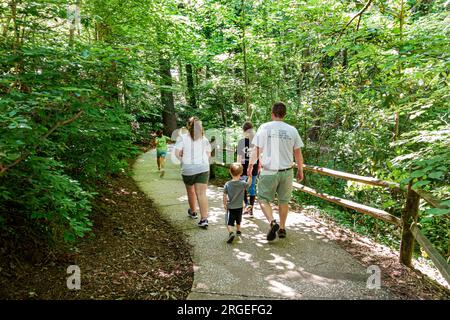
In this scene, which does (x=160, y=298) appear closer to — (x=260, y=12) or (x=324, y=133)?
(x=324, y=133)

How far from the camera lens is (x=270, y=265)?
4.06 m

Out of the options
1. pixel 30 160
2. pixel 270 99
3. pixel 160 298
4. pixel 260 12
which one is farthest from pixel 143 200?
pixel 260 12

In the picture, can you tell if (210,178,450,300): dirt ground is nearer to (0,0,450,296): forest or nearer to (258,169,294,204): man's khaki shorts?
(0,0,450,296): forest

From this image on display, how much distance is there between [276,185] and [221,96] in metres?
7.54

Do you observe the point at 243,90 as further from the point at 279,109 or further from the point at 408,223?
the point at 408,223

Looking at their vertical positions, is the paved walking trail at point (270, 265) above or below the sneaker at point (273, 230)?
below

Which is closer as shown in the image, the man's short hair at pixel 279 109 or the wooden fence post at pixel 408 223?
the wooden fence post at pixel 408 223

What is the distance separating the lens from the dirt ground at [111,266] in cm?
335

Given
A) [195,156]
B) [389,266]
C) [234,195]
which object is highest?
[195,156]

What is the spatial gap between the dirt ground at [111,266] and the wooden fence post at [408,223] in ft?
9.26

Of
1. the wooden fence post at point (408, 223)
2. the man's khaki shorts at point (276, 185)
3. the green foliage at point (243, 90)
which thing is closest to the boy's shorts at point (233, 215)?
the man's khaki shorts at point (276, 185)

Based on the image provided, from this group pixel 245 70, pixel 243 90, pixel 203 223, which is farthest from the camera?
pixel 243 90

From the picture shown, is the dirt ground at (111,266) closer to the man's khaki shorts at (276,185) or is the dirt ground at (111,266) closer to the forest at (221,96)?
the forest at (221,96)

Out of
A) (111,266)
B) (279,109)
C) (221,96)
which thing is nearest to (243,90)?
(221,96)
